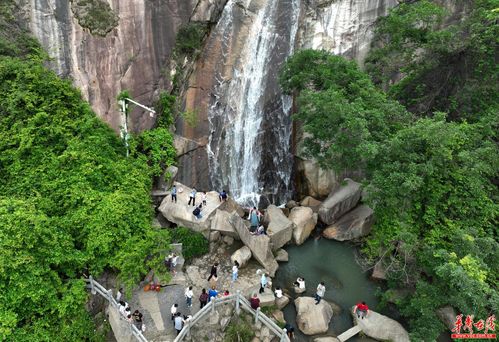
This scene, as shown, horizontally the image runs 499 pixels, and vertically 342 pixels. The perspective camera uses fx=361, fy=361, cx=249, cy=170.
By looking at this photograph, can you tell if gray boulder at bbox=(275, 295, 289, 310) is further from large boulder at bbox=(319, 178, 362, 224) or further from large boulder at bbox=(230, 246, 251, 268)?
large boulder at bbox=(319, 178, 362, 224)

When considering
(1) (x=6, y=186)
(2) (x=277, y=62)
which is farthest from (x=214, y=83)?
(1) (x=6, y=186)

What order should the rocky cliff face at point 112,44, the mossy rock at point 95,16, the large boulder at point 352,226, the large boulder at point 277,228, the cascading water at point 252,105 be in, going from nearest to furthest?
the rocky cliff face at point 112,44 → the mossy rock at point 95,16 → the large boulder at point 277,228 → the large boulder at point 352,226 → the cascading water at point 252,105

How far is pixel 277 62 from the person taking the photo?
2142 cm

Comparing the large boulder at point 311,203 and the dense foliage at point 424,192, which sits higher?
the dense foliage at point 424,192

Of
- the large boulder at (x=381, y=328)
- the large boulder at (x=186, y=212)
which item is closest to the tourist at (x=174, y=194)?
the large boulder at (x=186, y=212)

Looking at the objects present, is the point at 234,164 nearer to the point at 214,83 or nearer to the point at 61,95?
the point at 214,83

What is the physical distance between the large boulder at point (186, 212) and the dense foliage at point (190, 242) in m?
0.36

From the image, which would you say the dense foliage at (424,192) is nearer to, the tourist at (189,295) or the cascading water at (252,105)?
the cascading water at (252,105)

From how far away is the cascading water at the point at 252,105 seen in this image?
820 inches

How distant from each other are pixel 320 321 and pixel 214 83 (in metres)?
13.5

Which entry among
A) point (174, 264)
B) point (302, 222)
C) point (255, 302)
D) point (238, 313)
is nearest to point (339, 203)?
point (302, 222)

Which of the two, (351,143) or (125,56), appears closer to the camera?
(351,143)

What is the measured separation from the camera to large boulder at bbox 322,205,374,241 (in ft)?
62.5

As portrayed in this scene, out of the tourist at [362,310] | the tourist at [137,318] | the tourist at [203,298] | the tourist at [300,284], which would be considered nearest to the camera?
the tourist at [137,318]
